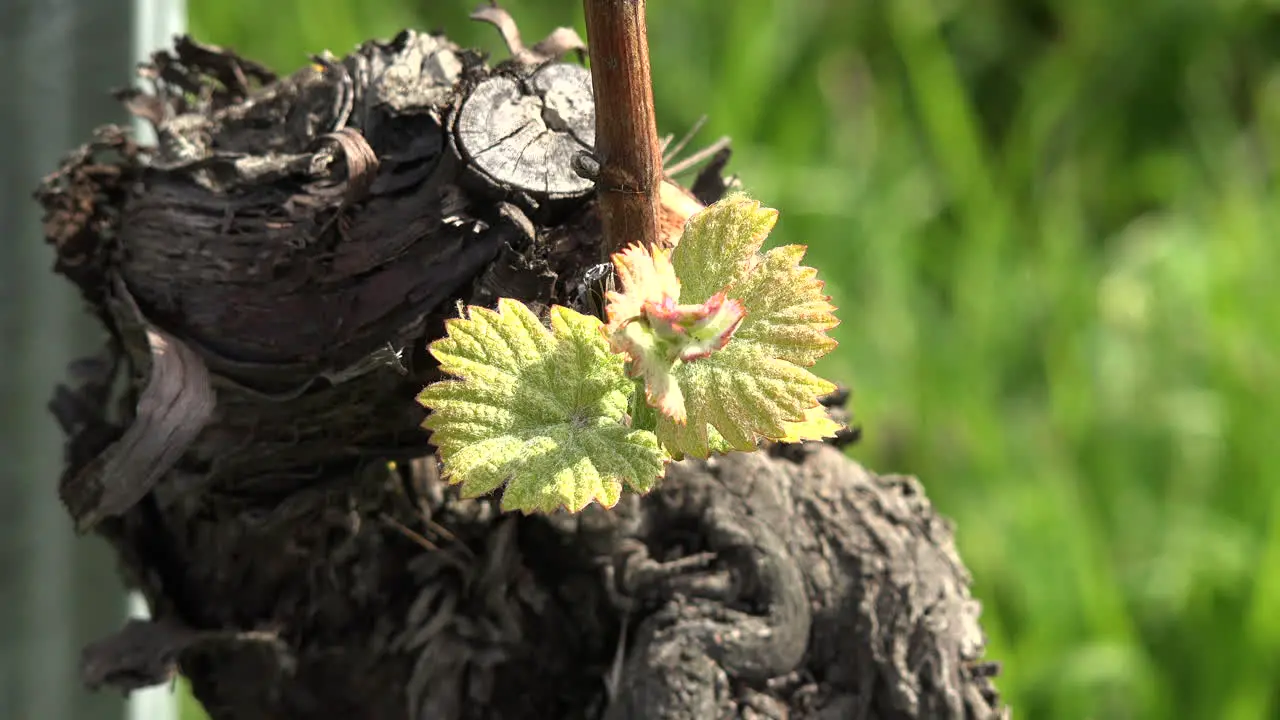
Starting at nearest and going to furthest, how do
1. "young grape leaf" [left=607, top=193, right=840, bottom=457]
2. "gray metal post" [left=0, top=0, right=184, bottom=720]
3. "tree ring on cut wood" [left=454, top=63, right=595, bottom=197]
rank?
"young grape leaf" [left=607, top=193, right=840, bottom=457], "tree ring on cut wood" [left=454, top=63, right=595, bottom=197], "gray metal post" [left=0, top=0, right=184, bottom=720]

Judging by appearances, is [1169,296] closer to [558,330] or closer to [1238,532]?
[1238,532]

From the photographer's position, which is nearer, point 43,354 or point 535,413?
point 535,413

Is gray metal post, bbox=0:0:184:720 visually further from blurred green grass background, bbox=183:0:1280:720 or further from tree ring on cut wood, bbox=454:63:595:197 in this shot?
blurred green grass background, bbox=183:0:1280:720

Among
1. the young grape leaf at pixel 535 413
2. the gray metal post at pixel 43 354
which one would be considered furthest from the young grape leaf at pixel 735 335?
the gray metal post at pixel 43 354

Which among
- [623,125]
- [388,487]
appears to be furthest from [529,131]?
[388,487]

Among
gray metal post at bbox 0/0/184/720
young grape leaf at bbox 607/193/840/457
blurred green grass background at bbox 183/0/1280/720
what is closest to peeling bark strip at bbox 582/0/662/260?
young grape leaf at bbox 607/193/840/457

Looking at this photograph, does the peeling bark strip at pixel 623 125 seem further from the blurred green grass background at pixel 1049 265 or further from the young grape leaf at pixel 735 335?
the blurred green grass background at pixel 1049 265

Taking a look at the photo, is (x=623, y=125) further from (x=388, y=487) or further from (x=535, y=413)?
(x=388, y=487)
